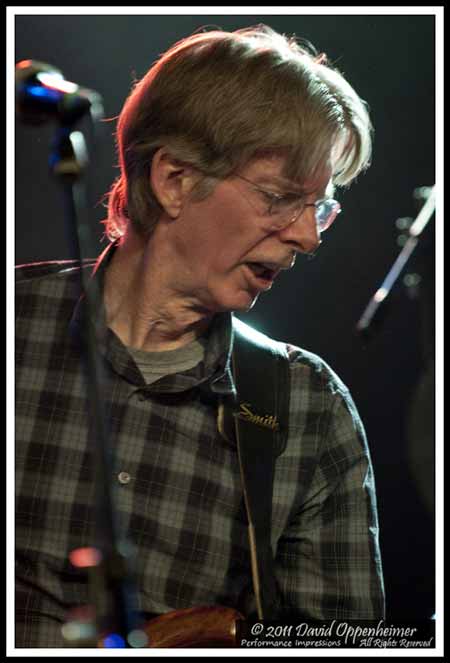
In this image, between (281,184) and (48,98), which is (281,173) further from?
(48,98)

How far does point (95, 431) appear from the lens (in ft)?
4.18

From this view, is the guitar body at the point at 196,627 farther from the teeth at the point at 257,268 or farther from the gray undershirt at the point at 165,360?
the teeth at the point at 257,268

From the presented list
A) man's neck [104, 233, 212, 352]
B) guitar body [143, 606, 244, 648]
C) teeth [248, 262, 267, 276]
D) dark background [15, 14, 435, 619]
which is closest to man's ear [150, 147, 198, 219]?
man's neck [104, 233, 212, 352]

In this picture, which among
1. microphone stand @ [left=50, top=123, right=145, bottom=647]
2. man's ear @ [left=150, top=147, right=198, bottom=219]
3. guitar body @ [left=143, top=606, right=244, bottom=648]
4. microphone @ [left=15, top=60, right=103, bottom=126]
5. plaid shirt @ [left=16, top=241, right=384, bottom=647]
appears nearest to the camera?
microphone stand @ [left=50, top=123, right=145, bottom=647]

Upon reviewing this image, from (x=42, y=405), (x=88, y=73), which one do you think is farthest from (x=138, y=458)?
(x=88, y=73)

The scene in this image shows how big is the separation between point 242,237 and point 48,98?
724 millimetres

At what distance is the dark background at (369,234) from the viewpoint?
11.4 ft

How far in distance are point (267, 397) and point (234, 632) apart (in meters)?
0.60

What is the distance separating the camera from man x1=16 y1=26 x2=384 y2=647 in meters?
2.09

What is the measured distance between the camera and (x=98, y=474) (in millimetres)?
1245

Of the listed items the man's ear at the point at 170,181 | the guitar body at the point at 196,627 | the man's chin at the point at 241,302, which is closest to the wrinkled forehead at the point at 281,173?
the man's ear at the point at 170,181

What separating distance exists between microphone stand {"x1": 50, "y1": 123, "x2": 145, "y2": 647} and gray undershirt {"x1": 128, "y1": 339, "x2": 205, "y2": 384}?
32.2 inches

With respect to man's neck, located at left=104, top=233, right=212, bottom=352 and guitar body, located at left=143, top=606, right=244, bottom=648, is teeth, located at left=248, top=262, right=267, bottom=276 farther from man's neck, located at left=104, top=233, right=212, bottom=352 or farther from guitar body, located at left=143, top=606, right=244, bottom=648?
guitar body, located at left=143, top=606, right=244, bottom=648

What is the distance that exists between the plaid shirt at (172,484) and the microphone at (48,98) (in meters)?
0.81
